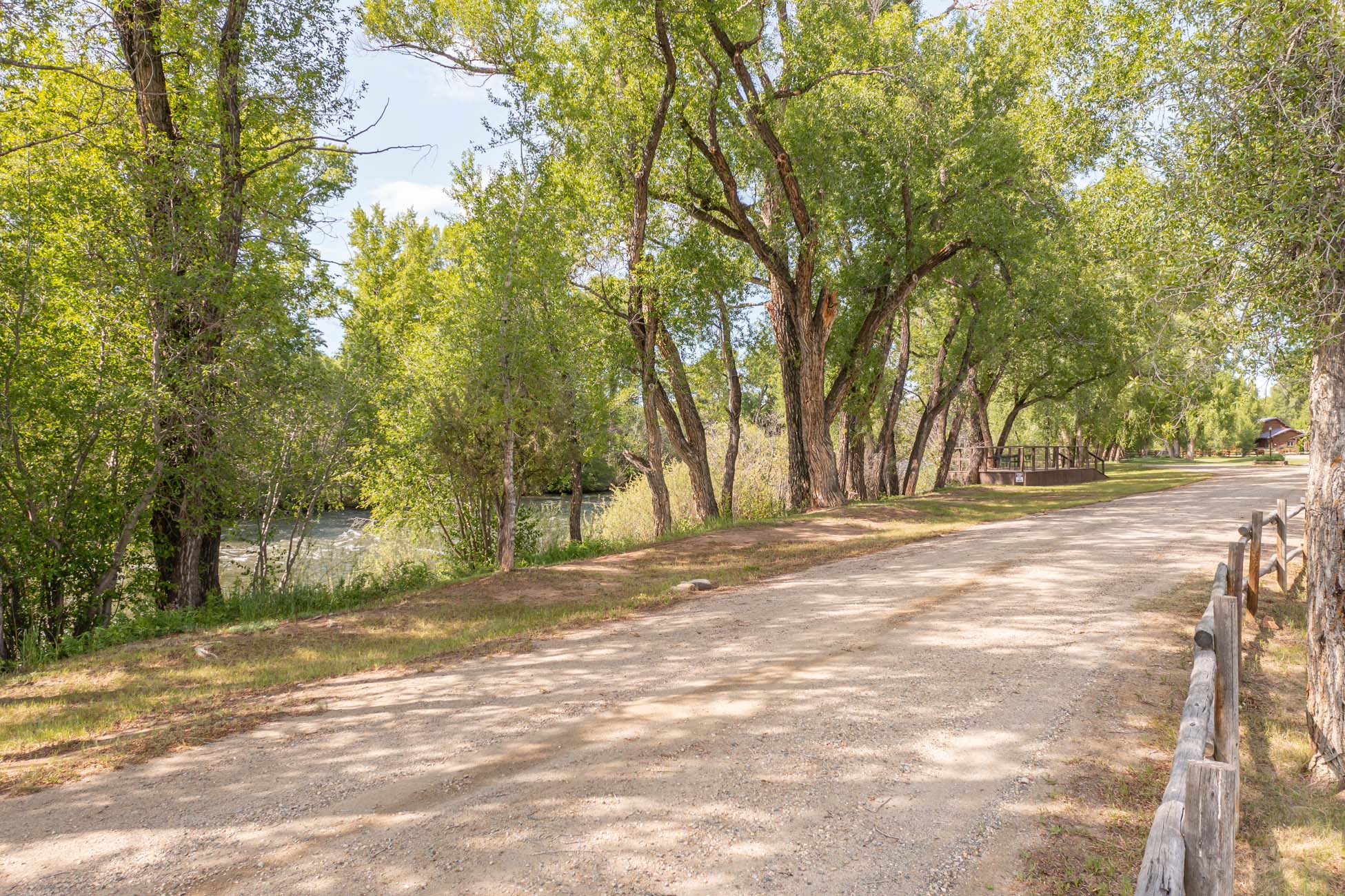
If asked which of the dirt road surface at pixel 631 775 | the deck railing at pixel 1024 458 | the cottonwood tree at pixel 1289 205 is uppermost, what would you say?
the cottonwood tree at pixel 1289 205

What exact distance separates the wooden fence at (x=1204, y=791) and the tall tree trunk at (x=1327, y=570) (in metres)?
0.99

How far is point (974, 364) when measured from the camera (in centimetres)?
2570

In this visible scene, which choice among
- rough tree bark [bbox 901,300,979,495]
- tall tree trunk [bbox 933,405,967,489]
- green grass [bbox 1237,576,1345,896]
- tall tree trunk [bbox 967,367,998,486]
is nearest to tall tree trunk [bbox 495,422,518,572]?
green grass [bbox 1237,576,1345,896]

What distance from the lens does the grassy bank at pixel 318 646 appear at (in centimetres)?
586

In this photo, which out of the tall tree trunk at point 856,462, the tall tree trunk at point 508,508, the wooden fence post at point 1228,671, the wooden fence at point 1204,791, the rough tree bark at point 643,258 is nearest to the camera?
the wooden fence at point 1204,791

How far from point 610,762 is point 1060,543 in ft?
36.5

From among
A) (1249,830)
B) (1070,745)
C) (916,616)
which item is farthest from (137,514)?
(1249,830)

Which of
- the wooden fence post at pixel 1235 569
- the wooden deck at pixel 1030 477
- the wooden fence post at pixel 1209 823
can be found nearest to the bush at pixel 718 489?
the wooden deck at pixel 1030 477

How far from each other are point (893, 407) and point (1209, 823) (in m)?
24.1

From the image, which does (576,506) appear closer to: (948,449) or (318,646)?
(318,646)

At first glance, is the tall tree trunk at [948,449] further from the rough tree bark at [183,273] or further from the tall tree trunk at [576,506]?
the rough tree bark at [183,273]

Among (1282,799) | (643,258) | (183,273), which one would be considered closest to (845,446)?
(643,258)

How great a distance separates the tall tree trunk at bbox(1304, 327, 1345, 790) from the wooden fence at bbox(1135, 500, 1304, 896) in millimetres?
991

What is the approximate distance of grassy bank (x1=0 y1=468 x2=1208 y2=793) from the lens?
5.86 meters
